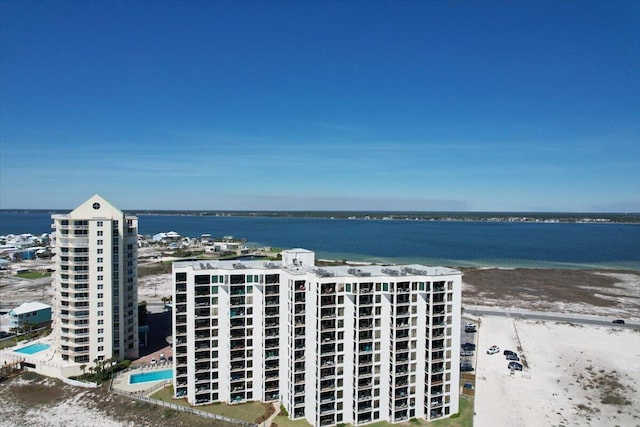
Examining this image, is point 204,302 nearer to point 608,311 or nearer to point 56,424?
point 56,424

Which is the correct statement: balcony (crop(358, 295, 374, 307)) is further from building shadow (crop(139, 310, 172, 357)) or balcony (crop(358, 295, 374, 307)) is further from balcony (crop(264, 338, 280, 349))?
building shadow (crop(139, 310, 172, 357))

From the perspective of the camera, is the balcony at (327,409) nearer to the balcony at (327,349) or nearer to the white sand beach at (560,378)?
the balcony at (327,349)

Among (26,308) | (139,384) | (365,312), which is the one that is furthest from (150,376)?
(26,308)

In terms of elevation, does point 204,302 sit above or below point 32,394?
above

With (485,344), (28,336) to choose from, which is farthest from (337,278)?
(28,336)

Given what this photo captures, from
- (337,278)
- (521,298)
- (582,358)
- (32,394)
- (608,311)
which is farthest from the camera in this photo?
(521,298)
